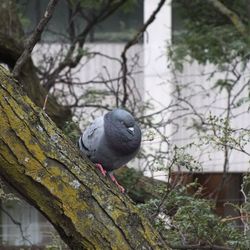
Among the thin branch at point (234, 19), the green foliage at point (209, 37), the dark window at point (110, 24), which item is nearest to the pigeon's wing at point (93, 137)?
the green foliage at point (209, 37)

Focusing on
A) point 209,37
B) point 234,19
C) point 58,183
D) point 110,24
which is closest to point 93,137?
point 58,183

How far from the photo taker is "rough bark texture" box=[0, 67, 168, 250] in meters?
2.04

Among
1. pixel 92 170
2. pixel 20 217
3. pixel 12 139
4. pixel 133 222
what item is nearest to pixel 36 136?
pixel 12 139

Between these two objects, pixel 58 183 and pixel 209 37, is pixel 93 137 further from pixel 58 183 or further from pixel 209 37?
pixel 209 37

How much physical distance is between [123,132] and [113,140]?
64mm

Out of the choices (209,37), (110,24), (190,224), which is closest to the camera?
(190,224)

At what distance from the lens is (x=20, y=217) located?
614 cm

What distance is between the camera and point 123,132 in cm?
255

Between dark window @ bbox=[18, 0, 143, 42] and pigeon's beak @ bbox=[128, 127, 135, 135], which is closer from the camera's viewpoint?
pigeon's beak @ bbox=[128, 127, 135, 135]

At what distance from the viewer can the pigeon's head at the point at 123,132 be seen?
256 centimetres

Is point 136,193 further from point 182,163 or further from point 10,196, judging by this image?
point 182,163

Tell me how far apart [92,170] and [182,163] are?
2.50 ft

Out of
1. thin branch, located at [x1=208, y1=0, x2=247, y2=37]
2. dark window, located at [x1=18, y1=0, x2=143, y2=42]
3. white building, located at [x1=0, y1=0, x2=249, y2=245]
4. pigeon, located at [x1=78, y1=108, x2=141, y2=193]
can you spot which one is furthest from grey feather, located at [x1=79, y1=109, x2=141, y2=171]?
dark window, located at [x1=18, y1=0, x2=143, y2=42]

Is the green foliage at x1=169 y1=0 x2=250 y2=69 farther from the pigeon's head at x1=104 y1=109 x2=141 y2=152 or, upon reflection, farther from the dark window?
the pigeon's head at x1=104 y1=109 x2=141 y2=152
